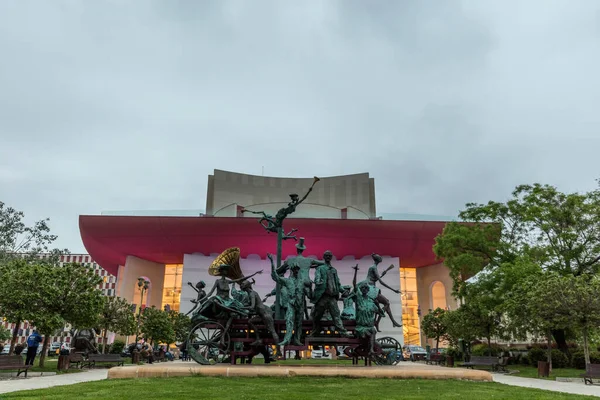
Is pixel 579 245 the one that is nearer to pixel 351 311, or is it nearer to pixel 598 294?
pixel 598 294

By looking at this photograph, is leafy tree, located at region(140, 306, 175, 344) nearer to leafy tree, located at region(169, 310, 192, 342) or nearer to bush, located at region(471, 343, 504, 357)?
leafy tree, located at region(169, 310, 192, 342)

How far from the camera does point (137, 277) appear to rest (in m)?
45.7

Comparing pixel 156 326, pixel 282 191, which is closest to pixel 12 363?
pixel 156 326

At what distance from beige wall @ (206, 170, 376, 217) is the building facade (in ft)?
0.37

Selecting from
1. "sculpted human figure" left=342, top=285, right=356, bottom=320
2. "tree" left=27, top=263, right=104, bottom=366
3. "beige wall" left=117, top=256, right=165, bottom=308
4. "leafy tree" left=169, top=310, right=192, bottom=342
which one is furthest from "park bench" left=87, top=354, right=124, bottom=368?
"beige wall" left=117, top=256, right=165, bottom=308

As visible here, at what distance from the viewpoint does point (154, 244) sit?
41.4 m

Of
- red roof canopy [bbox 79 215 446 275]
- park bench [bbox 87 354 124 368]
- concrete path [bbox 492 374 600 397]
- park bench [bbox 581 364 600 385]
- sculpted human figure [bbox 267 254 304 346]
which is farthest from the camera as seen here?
red roof canopy [bbox 79 215 446 275]

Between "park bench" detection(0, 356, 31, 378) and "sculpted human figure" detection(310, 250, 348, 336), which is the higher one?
"sculpted human figure" detection(310, 250, 348, 336)

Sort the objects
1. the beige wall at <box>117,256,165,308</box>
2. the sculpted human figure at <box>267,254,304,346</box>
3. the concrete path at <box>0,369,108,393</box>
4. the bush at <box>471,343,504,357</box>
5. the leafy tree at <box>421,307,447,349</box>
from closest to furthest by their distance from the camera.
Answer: the concrete path at <box>0,369,108,393</box>
the sculpted human figure at <box>267,254,304,346</box>
the bush at <box>471,343,504,357</box>
the leafy tree at <box>421,307,447,349</box>
the beige wall at <box>117,256,165,308</box>

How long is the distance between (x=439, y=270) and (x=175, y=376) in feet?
141

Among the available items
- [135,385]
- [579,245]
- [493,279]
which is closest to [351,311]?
[135,385]

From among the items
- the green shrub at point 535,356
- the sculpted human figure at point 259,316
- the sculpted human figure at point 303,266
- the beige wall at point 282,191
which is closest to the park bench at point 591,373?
the sculpted human figure at point 303,266

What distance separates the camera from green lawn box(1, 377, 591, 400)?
6656 mm

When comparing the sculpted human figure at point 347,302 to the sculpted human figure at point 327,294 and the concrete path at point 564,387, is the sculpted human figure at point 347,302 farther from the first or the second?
the concrete path at point 564,387
